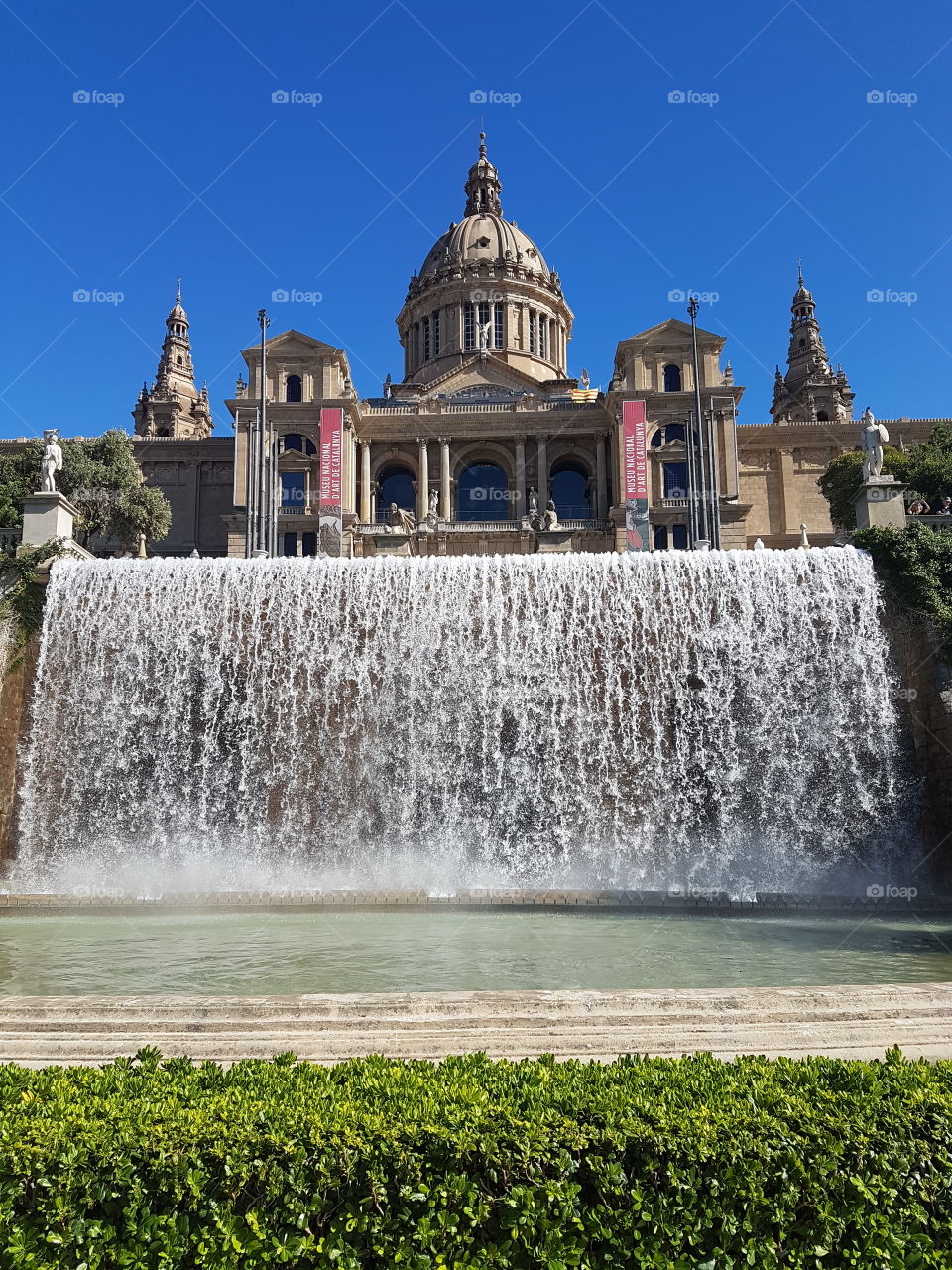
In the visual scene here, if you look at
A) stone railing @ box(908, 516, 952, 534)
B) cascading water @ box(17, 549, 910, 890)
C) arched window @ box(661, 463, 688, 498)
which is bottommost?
cascading water @ box(17, 549, 910, 890)

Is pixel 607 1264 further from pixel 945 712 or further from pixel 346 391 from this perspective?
pixel 346 391

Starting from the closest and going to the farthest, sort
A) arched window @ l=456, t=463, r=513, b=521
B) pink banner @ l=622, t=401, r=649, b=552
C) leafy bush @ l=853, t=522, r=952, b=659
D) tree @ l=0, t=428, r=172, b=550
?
leafy bush @ l=853, t=522, r=952, b=659
pink banner @ l=622, t=401, r=649, b=552
tree @ l=0, t=428, r=172, b=550
arched window @ l=456, t=463, r=513, b=521

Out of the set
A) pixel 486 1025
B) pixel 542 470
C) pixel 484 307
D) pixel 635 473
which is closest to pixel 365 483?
pixel 542 470

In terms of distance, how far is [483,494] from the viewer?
5328 cm

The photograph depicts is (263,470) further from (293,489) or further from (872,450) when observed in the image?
(872,450)

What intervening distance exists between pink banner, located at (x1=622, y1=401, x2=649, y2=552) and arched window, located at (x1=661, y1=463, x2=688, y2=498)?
377cm

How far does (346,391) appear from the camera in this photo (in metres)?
51.9

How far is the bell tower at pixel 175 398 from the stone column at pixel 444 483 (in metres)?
26.8

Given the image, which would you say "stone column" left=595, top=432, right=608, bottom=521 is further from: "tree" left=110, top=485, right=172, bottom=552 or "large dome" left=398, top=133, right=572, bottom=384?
"tree" left=110, top=485, right=172, bottom=552

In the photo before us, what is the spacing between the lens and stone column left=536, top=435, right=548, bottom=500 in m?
51.6

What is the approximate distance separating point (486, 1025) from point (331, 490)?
130 feet

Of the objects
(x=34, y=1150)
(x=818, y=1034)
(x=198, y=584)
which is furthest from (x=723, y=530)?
(x=34, y=1150)

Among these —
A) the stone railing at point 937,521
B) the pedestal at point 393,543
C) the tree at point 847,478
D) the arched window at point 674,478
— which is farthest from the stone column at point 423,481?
the stone railing at point 937,521

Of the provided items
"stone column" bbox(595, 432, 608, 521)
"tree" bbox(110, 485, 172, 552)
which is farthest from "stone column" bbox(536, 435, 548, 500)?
"tree" bbox(110, 485, 172, 552)
